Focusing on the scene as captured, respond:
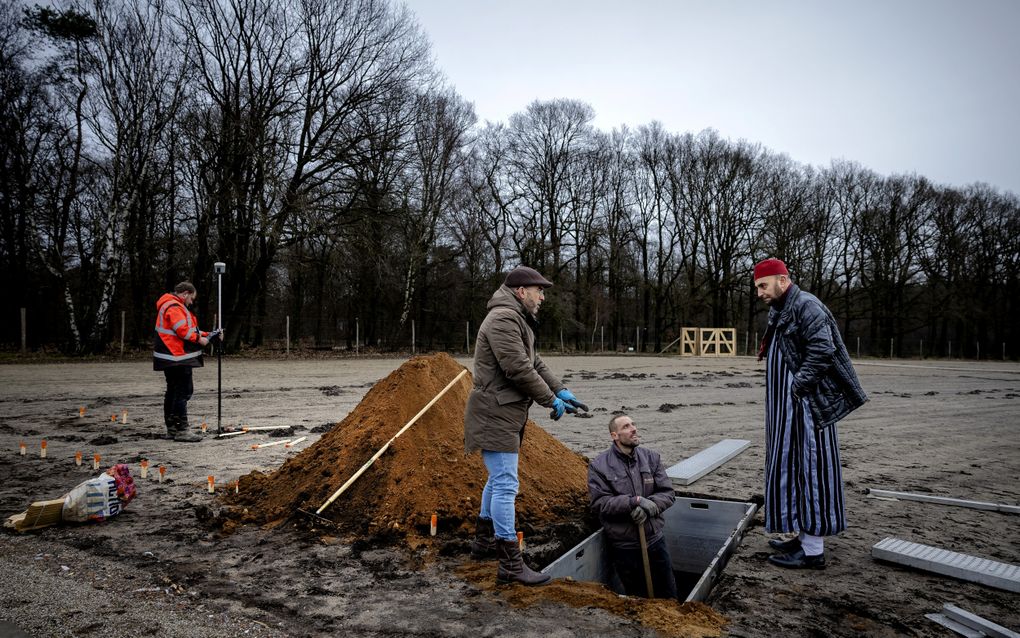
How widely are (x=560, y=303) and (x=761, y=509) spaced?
33380 millimetres

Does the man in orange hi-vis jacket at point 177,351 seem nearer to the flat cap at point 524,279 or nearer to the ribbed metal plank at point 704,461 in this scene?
the flat cap at point 524,279

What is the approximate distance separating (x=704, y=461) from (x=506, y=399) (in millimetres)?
4247

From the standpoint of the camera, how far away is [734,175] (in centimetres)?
4347

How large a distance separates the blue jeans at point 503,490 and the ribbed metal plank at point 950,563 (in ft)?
8.17

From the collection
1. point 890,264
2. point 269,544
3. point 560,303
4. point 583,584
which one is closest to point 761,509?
point 583,584

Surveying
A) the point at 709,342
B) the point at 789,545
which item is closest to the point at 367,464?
the point at 789,545

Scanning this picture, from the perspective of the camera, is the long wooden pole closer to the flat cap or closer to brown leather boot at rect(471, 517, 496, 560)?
brown leather boot at rect(471, 517, 496, 560)

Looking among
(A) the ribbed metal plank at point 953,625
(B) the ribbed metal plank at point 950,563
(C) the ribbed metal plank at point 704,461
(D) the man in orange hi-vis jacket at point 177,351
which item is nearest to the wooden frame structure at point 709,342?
(C) the ribbed metal plank at point 704,461

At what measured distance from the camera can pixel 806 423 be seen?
4262 millimetres

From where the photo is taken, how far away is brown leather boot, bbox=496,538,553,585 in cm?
391

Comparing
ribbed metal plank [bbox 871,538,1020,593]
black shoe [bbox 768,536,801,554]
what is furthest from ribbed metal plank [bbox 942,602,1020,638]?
black shoe [bbox 768,536,801,554]

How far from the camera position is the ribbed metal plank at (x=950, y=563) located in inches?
151

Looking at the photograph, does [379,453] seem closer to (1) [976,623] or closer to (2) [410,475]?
(2) [410,475]

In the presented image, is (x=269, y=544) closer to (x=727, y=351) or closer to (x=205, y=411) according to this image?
(x=205, y=411)
